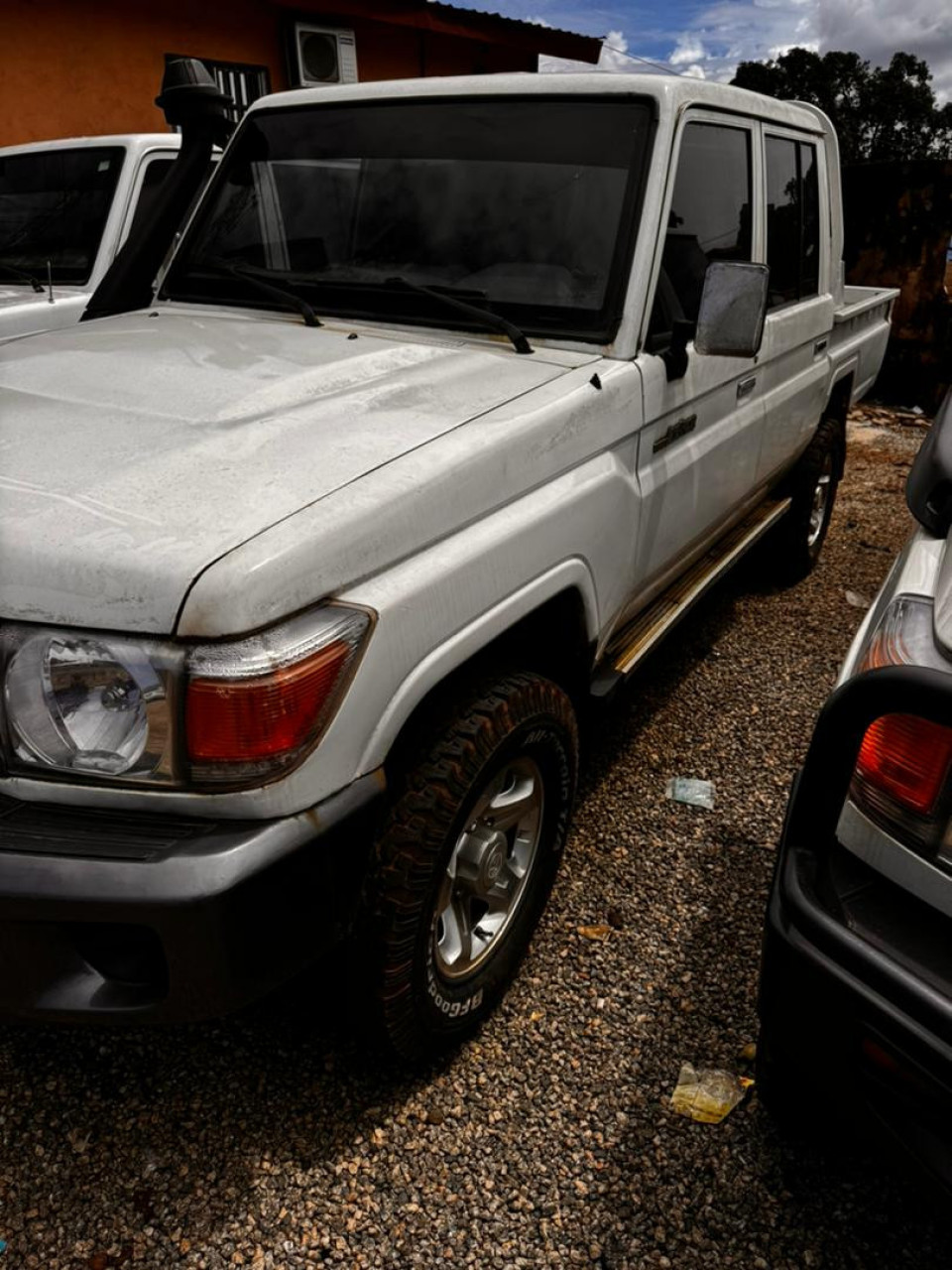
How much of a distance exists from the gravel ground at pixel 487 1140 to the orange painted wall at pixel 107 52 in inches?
357

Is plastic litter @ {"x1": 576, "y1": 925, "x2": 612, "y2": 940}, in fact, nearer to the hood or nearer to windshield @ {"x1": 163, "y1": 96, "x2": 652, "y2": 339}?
windshield @ {"x1": 163, "y1": 96, "x2": 652, "y2": 339}

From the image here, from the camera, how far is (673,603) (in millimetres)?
3197

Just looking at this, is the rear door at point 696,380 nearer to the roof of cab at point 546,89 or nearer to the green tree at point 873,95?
the roof of cab at point 546,89

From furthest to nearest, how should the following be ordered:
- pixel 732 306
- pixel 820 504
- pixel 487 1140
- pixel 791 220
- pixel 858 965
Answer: pixel 820 504 < pixel 791 220 < pixel 732 306 < pixel 487 1140 < pixel 858 965

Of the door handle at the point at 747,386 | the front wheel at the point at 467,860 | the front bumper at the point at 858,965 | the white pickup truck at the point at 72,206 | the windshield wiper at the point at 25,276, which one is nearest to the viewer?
the front bumper at the point at 858,965

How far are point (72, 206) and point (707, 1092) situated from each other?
16.0ft

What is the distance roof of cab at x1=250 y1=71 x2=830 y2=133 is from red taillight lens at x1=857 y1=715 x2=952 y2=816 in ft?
6.36

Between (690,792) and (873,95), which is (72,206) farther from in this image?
(873,95)

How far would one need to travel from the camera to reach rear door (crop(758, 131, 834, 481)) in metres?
3.53

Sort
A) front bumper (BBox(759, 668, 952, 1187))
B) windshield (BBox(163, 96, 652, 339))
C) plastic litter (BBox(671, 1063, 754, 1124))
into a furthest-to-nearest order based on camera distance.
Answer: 1. windshield (BBox(163, 96, 652, 339))
2. plastic litter (BBox(671, 1063, 754, 1124))
3. front bumper (BBox(759, 668, 952, 1187))

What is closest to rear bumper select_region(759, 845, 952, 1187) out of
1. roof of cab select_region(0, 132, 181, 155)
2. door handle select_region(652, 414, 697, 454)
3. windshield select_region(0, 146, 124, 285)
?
door handle select_region(652, 414, 697, 454)

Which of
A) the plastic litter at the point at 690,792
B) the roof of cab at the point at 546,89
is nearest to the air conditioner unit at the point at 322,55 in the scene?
the roof of cab at the point at 546,89

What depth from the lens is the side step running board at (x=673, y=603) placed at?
2732 millimetres

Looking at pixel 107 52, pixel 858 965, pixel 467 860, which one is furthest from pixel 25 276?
pixel 107 52
